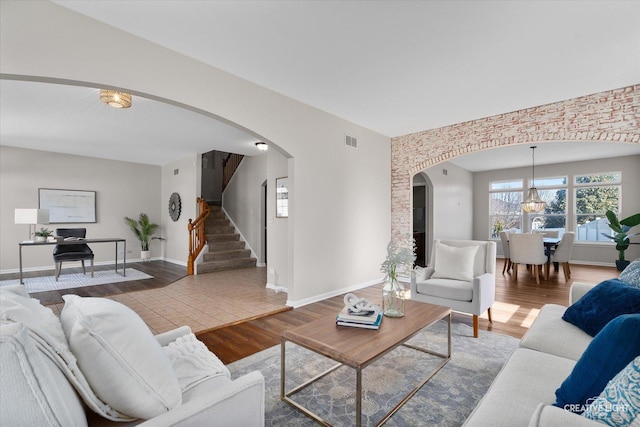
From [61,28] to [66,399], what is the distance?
2.77 m

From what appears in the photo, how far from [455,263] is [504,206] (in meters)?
7.39

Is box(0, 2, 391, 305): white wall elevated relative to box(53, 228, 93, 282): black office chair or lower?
elevated

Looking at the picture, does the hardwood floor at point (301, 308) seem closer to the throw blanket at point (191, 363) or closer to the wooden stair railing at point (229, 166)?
the throw blanket at point (191, 363)

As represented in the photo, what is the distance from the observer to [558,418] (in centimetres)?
95

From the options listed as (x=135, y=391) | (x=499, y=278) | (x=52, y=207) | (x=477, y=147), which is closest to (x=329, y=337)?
(x=135, y=391)

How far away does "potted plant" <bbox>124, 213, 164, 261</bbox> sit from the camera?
325 inches

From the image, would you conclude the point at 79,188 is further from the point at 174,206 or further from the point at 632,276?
the point at 632,276

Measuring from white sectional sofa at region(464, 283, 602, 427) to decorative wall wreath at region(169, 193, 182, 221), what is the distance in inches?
311

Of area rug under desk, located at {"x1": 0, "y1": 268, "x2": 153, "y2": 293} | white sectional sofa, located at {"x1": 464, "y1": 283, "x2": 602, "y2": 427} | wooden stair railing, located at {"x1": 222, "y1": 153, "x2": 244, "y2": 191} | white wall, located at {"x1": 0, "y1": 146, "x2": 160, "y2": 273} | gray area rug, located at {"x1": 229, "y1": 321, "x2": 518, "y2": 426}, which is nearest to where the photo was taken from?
white sectional sofa, located at {"x1": 464, "y1": 283, "x2": 602, "y2": 427}

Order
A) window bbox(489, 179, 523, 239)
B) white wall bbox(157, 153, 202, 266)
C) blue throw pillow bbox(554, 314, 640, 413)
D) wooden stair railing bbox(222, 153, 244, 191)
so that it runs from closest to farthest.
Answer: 1. blue throw pillow bbox(554, 314, 640, 413)
2. white wall bbox(157, 153, 202, 266)
3. wooden stair railing bbox(222, 153, 244, 191)
4. window bbox(489, 179, 523, 239)

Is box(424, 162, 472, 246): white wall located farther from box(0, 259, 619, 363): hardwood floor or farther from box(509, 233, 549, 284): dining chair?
box(0, 259, 619, 363): hardwood floor

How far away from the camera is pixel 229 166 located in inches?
352

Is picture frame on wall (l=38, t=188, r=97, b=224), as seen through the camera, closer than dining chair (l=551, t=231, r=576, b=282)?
No


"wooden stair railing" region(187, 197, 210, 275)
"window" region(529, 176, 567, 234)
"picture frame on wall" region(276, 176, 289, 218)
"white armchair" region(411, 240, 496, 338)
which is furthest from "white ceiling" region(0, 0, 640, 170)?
"window" region(529, 176, 567, 234)
